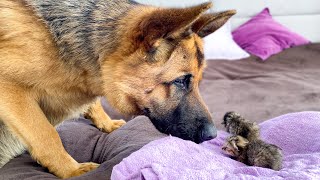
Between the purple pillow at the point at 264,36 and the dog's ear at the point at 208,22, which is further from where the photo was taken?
the purple pillow at the point at 264,36

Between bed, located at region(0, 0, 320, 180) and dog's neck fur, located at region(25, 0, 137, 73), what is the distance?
38cm

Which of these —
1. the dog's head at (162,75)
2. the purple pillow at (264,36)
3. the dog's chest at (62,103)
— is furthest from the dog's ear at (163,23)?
the purple pillow at (264,36)

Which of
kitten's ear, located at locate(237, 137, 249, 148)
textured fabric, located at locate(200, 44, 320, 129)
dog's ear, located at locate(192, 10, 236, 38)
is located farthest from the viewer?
textured fabric, located at locate(200, 44, 320, 129)

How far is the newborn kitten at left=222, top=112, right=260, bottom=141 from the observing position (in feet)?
5.65

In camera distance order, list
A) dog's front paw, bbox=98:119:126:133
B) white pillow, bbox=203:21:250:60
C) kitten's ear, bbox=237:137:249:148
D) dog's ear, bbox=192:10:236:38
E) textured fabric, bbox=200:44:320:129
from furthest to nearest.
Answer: white pillow, bbox=203:21:250:60
textured fabric, bbox=200:44:320:129
dog's front paw, bbox=98:119:126:133
dog's ear, bbox=192:10:236:38
kitten's ear, bbox=237:137:249:148

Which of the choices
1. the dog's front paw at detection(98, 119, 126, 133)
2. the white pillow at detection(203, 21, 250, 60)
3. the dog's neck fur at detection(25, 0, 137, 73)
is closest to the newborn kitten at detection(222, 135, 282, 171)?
the dog's neck fur at detection(25, 0, 137, 73)

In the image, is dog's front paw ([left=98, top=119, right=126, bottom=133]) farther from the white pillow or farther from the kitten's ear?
the white pillow

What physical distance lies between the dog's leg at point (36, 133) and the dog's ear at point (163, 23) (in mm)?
482

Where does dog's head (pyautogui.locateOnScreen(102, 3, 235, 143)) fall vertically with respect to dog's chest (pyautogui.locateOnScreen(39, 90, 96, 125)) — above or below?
above

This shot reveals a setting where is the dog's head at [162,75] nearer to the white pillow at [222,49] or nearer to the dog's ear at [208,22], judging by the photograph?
the dog's ear at [208,22]

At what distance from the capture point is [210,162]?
4.55ft

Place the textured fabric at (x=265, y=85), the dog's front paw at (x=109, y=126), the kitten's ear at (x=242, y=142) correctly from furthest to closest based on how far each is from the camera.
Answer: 1. the textured fabric at (x=265, y=85)
2. the dog's front paw at (x=109, y=126)
3. the kitten's ear at (x=242, y=142)

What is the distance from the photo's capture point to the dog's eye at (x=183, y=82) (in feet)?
5.24

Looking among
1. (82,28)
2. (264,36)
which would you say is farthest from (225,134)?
(264,36)
